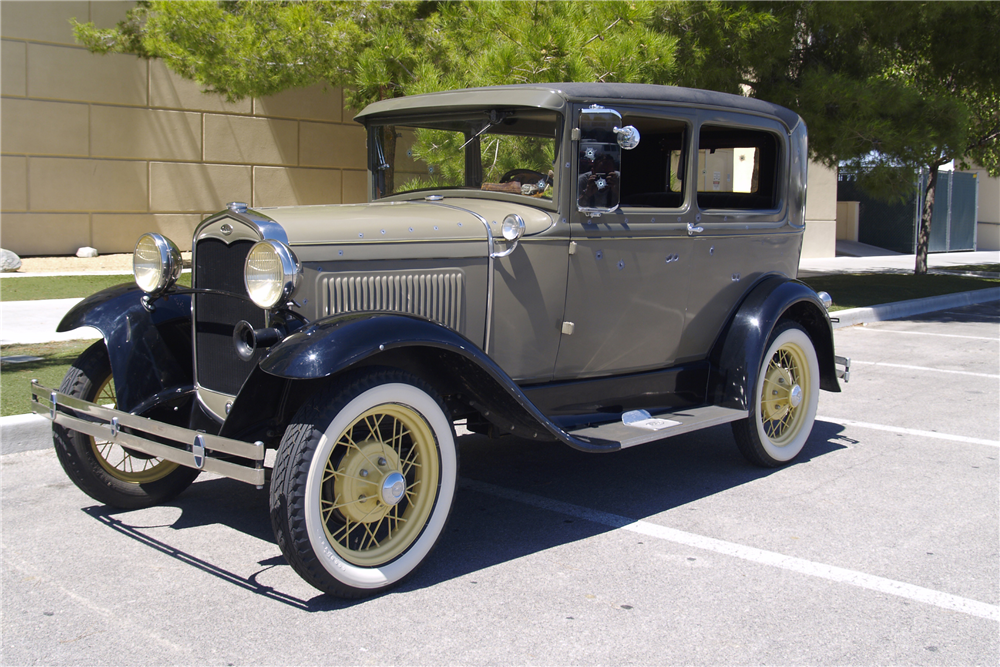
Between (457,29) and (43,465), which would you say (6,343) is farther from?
(457,29)

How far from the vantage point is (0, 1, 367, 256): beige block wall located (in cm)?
1266

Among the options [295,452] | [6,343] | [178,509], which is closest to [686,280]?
[295,452]

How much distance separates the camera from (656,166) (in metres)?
5.08

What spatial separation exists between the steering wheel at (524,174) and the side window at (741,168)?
1.29 meters

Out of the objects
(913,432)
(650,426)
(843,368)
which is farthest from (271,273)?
(913,432)

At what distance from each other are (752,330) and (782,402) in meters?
0.58

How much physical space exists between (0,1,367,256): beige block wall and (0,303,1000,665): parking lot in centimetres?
935

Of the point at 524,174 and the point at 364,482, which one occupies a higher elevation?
the point at 524,174

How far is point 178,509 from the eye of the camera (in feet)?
13.8

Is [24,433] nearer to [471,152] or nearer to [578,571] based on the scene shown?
[471,152]

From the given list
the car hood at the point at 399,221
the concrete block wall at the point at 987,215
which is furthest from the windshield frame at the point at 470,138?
the concrete block wall at the point at 987,215

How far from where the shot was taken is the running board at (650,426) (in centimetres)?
397

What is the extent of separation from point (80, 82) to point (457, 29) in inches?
256

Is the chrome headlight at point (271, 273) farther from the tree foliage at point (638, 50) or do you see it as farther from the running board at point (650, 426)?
the tree foliage at point (638, 50)
